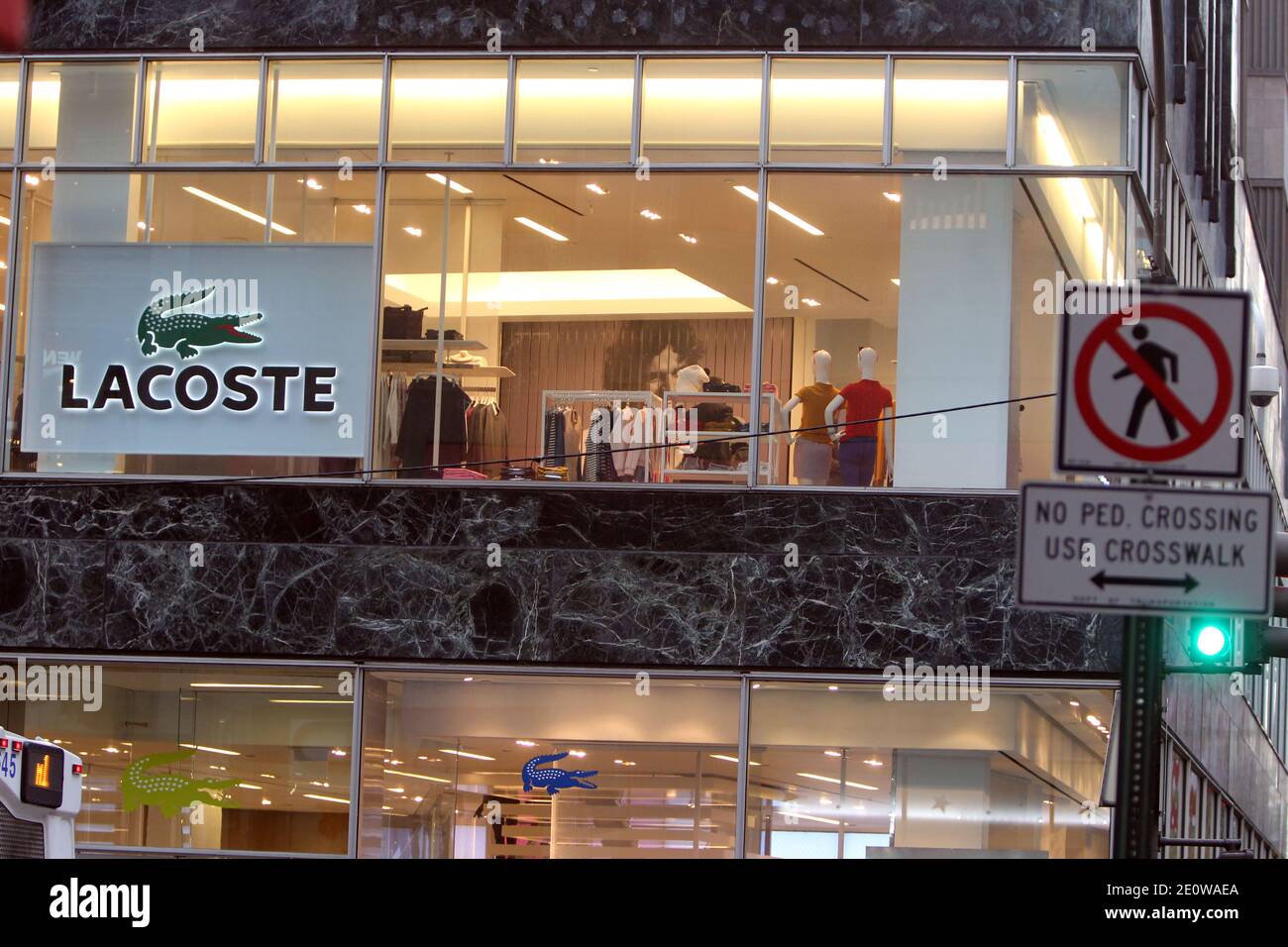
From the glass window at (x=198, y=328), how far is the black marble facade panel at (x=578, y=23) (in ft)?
4.41

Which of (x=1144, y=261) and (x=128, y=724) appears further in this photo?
(x=1144, y=261)

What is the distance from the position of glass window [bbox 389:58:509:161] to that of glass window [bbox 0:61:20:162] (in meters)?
3.62

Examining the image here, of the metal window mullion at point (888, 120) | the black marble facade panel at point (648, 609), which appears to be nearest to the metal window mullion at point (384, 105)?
the black marble facade panel at point (648, 609)

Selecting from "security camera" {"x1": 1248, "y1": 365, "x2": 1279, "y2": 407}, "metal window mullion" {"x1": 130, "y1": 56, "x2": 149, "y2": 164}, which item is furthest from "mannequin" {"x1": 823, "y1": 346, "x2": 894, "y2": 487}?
"security camera" {"x1": 1248, "y1": 365, "x2": 1279, "y2": 407}

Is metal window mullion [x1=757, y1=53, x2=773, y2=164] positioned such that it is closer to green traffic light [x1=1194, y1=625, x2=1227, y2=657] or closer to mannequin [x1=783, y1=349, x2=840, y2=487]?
mannequin [x1=783, y1=349, x2=840, y2=487]

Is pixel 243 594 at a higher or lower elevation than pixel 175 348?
lower

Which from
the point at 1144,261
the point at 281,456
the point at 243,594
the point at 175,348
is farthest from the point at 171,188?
the point at 1144,261

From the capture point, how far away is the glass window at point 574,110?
16703mm

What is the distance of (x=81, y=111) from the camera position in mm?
17469

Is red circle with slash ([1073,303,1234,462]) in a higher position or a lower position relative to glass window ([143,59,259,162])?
lower

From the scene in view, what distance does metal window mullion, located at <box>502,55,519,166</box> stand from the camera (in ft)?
55.0

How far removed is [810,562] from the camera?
15961 mm

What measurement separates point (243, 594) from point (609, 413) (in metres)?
3.55

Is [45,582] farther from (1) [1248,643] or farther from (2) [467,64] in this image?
(1) [1248,643]
